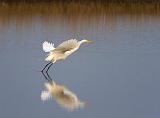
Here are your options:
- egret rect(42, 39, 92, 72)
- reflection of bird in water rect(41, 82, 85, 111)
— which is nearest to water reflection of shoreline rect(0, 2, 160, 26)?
egret rect(42, 39, 92, 72)

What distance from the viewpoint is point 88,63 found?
6.51 metres

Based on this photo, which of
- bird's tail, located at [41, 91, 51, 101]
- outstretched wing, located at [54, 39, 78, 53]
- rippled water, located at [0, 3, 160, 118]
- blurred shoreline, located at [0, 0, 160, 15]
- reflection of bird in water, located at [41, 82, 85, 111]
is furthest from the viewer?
blurred shoreline, located at [0, 0, 160, 15]

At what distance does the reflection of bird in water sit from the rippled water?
6cm

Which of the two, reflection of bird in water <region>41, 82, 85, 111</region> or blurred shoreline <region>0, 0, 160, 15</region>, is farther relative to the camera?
blurred shoreline <region>0, 0, 160, 15</region>

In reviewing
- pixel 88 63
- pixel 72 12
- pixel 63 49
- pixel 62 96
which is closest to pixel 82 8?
pixel 72 12

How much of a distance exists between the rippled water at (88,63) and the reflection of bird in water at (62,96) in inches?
2.3

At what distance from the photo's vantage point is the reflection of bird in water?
499 cm

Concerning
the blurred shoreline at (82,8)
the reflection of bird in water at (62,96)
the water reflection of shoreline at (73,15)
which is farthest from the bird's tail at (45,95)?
the blurred shoreline at (82,8)

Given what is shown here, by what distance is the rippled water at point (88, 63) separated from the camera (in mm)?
4887

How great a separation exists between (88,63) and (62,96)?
1.23 metres

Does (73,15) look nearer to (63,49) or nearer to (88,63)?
(88,63)

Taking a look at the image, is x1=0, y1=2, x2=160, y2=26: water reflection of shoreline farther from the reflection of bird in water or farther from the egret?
the reflection of bird in water

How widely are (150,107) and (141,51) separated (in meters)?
2.49

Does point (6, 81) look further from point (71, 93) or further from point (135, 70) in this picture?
point (135, 70)
